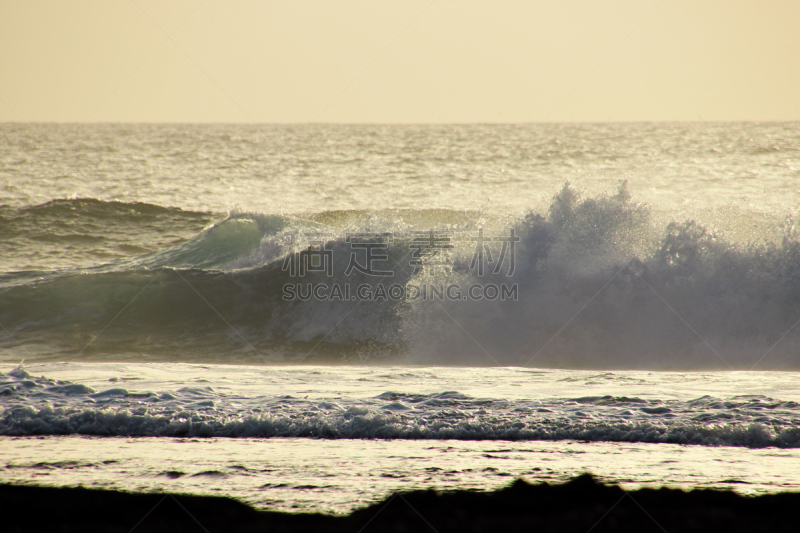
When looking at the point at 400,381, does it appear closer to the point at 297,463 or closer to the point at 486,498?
the point at 297,463

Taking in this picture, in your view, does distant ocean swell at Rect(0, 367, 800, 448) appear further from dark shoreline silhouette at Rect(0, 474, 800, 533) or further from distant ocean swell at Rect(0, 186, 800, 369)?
distant ocean swell at Rect(0, 186, 800, 369)

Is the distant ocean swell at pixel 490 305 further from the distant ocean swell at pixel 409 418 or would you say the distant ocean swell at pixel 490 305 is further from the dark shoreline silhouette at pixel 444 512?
the dark shoreline silhouette at pixel 444 512

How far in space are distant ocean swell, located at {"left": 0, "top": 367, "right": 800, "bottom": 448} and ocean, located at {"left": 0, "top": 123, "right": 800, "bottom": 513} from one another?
0.02 meters

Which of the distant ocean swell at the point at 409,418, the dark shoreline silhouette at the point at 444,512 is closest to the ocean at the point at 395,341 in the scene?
the distant ocean swell at the point at 409,418

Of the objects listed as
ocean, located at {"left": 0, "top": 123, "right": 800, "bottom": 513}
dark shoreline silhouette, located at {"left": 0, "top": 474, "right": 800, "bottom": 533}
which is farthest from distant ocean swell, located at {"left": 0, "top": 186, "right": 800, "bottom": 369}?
dark shoreline silhouette, located at {"left": 0, "top": 474, "right": 800, "bottom": 533}

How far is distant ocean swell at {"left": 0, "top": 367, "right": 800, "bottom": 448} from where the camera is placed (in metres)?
4.21

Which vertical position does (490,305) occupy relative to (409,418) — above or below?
below

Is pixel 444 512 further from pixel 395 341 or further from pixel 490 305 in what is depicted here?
pixel 490 305

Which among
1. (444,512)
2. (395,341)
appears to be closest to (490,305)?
(395,341)

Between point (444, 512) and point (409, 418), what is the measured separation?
4.98ft

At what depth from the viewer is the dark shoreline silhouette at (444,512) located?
2.86 metres

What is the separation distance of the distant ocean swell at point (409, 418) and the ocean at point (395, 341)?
21 mm

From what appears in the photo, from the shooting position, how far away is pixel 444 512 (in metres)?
3.00

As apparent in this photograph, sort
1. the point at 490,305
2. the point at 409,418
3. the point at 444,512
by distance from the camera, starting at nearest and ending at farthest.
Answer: the point at 444,512 < the point at 409,418 < the point at 490,305
